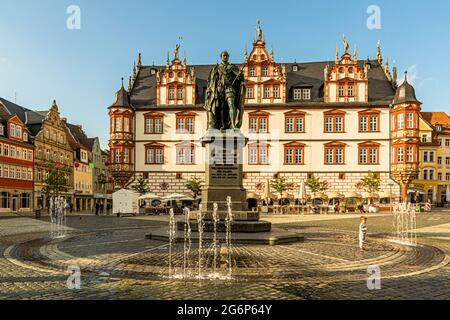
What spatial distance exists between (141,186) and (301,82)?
20631 millimetres

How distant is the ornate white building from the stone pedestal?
98.7 ft

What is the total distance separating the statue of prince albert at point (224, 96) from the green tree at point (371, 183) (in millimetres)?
30515

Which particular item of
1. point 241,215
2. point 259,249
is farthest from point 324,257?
point 241,215

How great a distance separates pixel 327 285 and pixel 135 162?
130 feet

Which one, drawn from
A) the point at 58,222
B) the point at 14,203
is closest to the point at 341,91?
the point at 58,222

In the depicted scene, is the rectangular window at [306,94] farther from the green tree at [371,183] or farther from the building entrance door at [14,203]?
the building entrance door at [14,203]

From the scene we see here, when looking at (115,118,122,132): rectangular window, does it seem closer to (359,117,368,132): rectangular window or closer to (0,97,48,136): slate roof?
(0,97,48,136): slate roof

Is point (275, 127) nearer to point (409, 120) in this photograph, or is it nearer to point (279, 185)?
point (279, 185)

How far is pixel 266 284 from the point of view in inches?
261

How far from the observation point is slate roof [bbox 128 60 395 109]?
43.9 metres

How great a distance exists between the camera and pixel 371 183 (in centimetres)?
4081

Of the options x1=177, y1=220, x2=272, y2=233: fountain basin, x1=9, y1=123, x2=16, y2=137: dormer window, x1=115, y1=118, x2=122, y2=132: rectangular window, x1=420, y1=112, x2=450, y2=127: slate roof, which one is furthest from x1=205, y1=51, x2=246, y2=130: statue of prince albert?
x1=420, y1=112, x2=450, y2=127: slate roof

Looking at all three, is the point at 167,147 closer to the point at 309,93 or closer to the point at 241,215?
the point at 309,93

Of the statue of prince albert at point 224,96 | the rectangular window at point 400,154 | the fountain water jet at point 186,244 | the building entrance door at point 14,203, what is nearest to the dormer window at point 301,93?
the rectangular window at point 400,154
